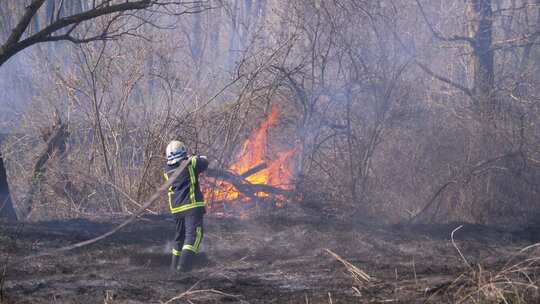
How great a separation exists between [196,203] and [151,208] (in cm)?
357

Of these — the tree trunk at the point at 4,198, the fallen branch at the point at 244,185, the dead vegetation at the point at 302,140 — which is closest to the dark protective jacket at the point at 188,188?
the dead vegetation at the point at 302,140

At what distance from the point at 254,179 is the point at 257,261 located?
420 centimetres

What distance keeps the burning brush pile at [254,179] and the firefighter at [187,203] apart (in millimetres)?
3378

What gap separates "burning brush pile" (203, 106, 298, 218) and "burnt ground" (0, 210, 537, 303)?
1.14m

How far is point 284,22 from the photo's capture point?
12.1 meters

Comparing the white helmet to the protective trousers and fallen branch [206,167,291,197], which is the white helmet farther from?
fallen branch [206,167,291,197]

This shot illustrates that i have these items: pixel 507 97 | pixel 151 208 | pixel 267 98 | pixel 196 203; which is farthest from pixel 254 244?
pixel 507 97

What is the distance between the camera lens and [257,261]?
7.98m

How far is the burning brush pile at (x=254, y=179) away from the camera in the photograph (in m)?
11.5

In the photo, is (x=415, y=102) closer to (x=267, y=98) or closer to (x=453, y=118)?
(x=453, y=118)

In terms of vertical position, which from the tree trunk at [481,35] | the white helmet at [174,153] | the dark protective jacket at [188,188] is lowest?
the dark protective jacket at [188,188]

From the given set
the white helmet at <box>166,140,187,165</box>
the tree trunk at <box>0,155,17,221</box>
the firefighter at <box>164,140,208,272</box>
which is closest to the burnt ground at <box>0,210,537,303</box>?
the firefighter at <box>164,140,208,272</box>

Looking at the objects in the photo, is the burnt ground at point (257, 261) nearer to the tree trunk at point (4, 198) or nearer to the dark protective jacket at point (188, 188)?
the dark protective jacket at point (188, 188)

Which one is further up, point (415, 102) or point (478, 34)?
point (478, 34)
